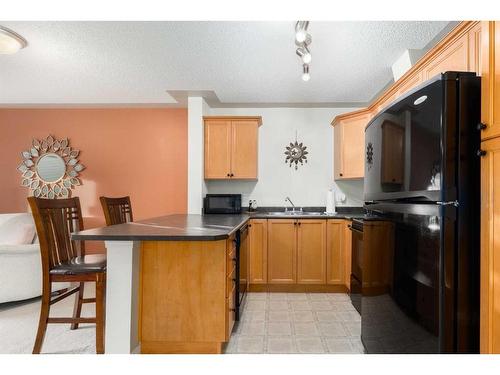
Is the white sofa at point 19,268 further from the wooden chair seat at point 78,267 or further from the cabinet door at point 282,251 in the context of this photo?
the cabinet door at point 282,251

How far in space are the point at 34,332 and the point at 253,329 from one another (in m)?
1.79

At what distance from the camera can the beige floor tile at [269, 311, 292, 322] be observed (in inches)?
109

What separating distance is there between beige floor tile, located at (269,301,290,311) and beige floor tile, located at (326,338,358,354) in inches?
30.6

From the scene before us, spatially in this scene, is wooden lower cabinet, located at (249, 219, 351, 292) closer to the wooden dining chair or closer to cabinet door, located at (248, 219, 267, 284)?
cabinet door, located at (248, 219, 267, 284)

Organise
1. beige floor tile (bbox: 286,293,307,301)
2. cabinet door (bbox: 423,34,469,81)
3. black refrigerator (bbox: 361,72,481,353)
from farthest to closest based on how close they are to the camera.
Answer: beige floor tile (bbox: 286,293,307,301)
cabinet door (bbox: 423,34,469,81)
black refrigerator (bbox: 361,72,481,353)

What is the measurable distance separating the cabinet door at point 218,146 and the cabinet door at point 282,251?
973 mm

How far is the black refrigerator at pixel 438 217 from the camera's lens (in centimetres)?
110

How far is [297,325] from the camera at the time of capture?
2668 millimetres

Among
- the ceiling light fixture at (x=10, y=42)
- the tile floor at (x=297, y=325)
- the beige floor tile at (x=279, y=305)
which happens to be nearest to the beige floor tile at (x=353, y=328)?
the tile floor at (x=297, y=325)

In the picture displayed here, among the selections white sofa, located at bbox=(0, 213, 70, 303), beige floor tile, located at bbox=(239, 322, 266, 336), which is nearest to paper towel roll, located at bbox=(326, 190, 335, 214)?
beige floor tile, located at bbox=(239, 322, 266, 336)

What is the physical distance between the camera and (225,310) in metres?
1.93

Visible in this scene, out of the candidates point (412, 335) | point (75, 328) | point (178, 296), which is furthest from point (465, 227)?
point (75, 328)

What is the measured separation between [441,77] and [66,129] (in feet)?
16.2

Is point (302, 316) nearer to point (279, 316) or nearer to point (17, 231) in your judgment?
point (279, 316)
